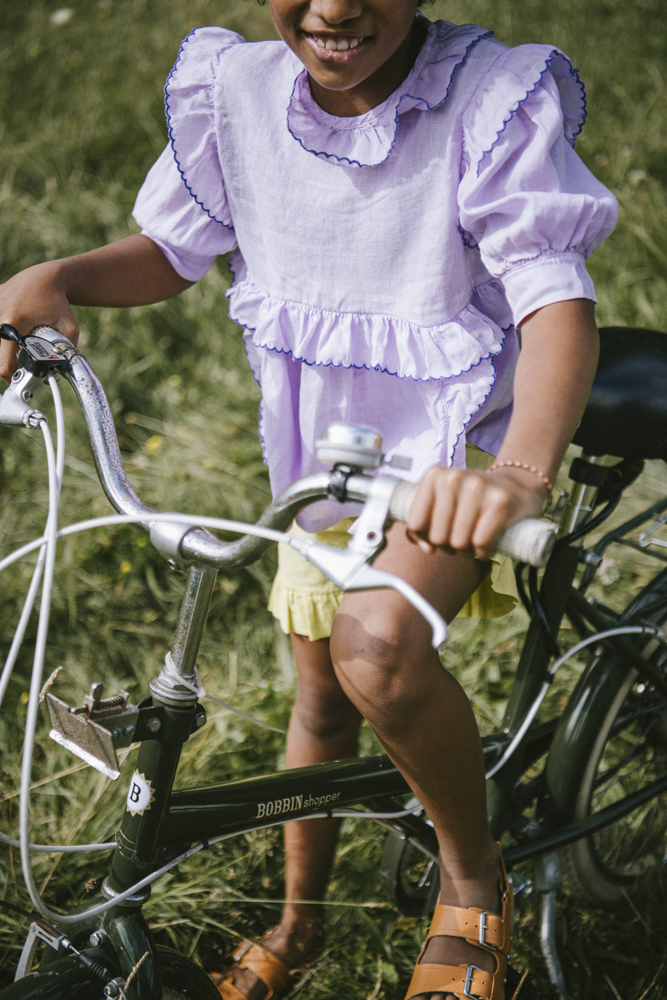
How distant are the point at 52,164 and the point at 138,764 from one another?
4007mm

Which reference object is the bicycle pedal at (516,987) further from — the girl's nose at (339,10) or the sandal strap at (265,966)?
the girl's nose at (339,10)

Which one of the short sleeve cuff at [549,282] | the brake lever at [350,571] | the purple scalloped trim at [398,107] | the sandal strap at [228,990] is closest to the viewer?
the brake lever at [350,571]

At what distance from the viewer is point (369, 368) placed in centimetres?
138

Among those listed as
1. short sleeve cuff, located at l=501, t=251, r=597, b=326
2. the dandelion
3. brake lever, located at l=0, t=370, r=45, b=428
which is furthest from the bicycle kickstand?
the dandelion

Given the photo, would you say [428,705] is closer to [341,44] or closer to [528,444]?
[528,444]

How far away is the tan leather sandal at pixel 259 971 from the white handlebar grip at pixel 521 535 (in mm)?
1272

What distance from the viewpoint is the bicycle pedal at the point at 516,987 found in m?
1.50

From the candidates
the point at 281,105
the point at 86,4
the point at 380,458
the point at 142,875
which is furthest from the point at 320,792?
the point at 86,4

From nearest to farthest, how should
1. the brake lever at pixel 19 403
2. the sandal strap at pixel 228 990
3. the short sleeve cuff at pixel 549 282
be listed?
the brake lever at pixel 19 403, the short sleeve cuff at pixel 549 282, the sandal strap at pixel 228 990

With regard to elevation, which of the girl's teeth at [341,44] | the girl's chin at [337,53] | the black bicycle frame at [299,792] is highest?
the girl's teeth at [341,44]

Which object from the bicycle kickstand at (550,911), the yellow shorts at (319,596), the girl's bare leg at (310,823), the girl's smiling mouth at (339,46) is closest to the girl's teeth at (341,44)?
the girl's smiling mouth at (339,46)

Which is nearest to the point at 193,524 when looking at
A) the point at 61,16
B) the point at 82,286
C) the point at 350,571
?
the point at 350,571

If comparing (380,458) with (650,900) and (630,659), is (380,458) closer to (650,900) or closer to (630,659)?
(630,659)

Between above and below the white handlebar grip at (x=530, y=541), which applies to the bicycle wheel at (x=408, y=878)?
below
